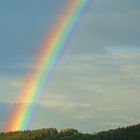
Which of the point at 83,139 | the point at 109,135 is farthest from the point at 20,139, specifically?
the point at 109,135

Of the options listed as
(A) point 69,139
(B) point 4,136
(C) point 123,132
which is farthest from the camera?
(B) point 4,136

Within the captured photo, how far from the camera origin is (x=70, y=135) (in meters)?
155

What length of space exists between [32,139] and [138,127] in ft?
181

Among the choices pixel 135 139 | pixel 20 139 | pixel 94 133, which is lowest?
pixel 135 139

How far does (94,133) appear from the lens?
133000mm

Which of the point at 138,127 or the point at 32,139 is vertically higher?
the point at 32,139

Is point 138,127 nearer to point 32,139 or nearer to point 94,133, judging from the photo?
point 94,133

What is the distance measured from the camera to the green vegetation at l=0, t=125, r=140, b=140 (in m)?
113

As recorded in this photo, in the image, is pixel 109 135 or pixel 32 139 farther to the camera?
pixel 32 139

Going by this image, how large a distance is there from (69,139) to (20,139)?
26.5 m

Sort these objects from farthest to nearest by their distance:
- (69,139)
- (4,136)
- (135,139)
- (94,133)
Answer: (4,136) < (69,139) < (94,133) < (135,139)

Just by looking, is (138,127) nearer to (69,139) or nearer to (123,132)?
(123,132)

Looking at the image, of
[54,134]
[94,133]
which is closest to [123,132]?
[94,133]

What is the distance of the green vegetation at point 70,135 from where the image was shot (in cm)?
11262
